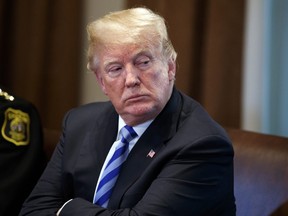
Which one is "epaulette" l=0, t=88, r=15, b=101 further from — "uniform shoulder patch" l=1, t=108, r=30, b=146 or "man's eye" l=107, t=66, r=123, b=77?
"man's eye" l=107, t=66, r=123, b=77

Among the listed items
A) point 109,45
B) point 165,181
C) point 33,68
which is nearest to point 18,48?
point 33,68

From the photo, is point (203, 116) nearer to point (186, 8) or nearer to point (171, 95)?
point (171, 95)

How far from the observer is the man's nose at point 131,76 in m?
1.55

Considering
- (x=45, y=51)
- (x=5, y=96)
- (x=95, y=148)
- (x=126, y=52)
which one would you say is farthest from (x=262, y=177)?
(x=45, y=51)

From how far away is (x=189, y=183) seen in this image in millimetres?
1485

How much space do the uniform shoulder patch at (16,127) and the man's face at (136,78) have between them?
72 cm

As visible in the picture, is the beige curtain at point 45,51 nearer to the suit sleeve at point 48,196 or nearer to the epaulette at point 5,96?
the epaulette at point 5,96

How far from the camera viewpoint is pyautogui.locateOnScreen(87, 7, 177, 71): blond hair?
1547 millimetres

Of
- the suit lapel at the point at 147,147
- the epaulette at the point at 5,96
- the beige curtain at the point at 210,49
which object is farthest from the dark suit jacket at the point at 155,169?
the beige curtain at the point at 210,49

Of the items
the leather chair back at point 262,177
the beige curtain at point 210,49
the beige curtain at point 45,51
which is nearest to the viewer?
the leather chair back at point 262,177

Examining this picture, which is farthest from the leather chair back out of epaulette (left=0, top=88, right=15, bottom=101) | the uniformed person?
epaulette (left=0, top=88, right=15, bottom=101)

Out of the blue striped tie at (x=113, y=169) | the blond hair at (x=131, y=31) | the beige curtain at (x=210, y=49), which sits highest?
the blond hair at (x=131, y=31)

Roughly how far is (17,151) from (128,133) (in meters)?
0.69

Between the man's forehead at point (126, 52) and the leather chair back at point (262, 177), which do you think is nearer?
the man's forehead at point (126, 52)
